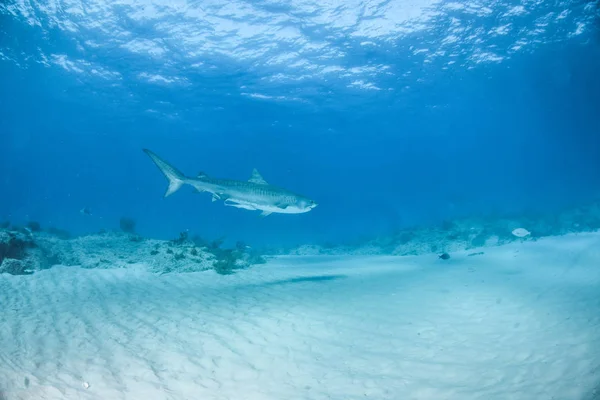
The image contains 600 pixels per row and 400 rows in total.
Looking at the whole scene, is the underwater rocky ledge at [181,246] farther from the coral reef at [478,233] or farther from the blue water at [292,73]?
the blue water at [292,73]

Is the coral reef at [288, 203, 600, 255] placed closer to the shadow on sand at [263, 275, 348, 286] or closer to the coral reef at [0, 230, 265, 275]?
the shadow on sand at [263, 275, 348, 286]

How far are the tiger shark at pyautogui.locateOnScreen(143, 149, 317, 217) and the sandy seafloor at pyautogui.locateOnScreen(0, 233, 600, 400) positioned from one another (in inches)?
101

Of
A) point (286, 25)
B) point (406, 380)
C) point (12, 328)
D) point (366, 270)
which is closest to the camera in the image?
point (406, 380)

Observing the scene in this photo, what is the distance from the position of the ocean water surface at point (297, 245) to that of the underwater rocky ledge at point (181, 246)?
0.41 feet

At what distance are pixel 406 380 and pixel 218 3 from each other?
73.5ft

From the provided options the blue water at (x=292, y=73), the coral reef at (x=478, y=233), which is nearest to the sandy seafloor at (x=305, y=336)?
the coral reef at (x=478, y=233)

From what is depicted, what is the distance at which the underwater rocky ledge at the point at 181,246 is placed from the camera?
1016 cm

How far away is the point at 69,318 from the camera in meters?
6.39

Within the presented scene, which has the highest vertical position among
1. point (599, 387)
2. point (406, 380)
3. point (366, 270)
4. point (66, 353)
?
point (366, 270)

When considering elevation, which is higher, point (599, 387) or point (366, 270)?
point (366, 270)

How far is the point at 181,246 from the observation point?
43.9ft

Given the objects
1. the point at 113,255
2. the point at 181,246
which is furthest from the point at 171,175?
the point at 113,255

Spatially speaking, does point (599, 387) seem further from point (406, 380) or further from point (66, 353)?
point (66, 353)

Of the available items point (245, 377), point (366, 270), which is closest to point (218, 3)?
point (366, 270)
